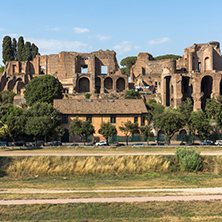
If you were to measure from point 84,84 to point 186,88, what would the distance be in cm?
2535

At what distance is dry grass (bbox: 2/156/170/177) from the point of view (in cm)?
2841

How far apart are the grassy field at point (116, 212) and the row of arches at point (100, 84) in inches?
2657

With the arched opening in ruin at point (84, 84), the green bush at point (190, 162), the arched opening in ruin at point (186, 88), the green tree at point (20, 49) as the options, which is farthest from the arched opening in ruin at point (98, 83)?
the green bush at point (190, 162)

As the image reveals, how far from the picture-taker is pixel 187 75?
238 ft

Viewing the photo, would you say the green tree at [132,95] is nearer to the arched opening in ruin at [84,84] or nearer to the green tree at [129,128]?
the arched opening in ruin at [84,84]

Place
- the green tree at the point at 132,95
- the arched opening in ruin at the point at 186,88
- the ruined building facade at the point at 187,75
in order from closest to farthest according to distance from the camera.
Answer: the ruined building facade at the point at 187,75 < the green tree at the point at 132,95 < the arched opening in ruin at the point at 186,88

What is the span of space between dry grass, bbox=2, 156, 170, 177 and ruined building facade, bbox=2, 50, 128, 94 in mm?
49065

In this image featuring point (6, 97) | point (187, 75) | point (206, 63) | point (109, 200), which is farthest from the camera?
point (206, 63)

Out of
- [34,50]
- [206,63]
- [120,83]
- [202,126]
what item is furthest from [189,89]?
[34,50]

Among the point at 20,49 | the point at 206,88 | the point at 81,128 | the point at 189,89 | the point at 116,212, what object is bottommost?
the point at 116,212

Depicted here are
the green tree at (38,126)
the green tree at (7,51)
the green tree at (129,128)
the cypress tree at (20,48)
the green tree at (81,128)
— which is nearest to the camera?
the green tree at (38,126)

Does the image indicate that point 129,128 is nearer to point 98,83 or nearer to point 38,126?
point 38,126

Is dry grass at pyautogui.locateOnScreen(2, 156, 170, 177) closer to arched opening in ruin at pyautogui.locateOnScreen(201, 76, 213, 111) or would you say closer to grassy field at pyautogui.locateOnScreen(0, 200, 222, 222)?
grassy field at pyautogui.locateOnScreen(0, 200, 222, 222)

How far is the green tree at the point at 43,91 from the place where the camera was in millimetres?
63906
